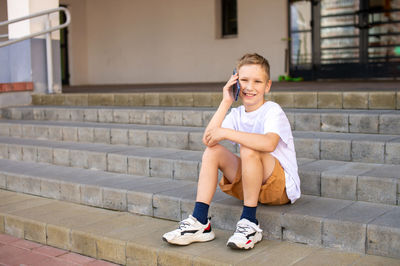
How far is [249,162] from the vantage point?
2.67m

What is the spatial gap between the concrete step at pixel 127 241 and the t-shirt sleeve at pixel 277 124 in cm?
61

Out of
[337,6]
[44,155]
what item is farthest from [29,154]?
[337,6]

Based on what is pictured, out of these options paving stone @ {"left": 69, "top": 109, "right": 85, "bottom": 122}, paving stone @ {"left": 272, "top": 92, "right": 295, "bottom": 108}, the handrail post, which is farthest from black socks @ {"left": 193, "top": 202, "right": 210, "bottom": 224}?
the handrail post

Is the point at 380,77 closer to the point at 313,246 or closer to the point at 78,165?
the point at 78,165

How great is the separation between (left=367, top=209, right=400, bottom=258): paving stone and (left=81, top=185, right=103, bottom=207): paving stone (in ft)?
6.57

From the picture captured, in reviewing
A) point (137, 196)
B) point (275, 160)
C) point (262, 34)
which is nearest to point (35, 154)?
point (137, 196)

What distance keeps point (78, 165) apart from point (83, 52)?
9226mm

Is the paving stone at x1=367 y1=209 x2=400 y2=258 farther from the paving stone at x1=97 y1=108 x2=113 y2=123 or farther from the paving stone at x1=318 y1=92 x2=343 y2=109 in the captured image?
the paving stone at x1=97 y1=108 x2=113 y2=123

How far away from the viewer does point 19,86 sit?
6.95m

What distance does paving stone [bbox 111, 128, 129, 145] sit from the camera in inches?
189

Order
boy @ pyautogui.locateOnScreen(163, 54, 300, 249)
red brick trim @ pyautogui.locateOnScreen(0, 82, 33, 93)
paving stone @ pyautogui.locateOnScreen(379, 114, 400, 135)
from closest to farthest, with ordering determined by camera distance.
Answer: boy @ pyautogui.locateOnScreen(163, 54, 300, 249) → paving stone @ pyautogui.locateOnScreen(379, 114, 400, 135) → red brick trim @ pyautogui.locateOnScreen(0, 82, 33, 93)

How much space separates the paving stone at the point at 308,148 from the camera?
12.0 ft

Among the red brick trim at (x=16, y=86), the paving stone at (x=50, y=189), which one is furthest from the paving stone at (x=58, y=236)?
the red brick trim at (x=16, y=86)

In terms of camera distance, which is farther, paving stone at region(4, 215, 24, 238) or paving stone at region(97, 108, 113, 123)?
paving stone at region(97, 108, 113, 123)
